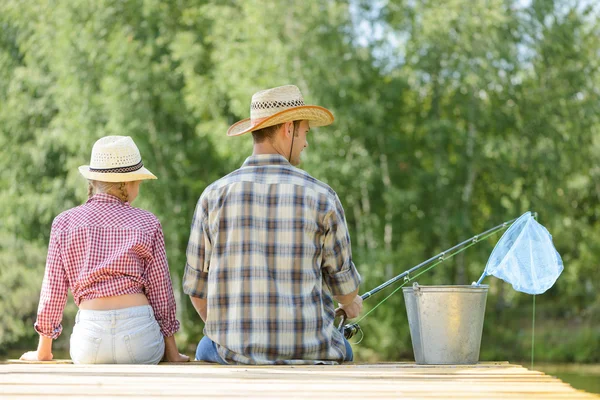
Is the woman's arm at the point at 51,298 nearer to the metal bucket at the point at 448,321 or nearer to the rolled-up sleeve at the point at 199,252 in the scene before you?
the rolled-up sleeve at the point at 199,252

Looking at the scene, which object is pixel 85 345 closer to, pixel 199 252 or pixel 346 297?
pixel 199 252

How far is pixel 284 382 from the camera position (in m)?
2.61

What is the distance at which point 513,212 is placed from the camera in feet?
48.3

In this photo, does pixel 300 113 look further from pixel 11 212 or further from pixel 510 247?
pixel 11 212

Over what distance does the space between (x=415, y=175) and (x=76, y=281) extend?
11.4m

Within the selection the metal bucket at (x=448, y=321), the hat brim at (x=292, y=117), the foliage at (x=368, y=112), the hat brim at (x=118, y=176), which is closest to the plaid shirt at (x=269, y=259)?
the hat brim at (x=292, y=117)

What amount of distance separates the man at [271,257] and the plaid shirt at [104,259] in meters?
0.29

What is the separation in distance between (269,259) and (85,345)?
740 millimetres

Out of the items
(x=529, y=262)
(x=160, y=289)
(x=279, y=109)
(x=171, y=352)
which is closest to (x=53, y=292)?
(x=160, y=289)

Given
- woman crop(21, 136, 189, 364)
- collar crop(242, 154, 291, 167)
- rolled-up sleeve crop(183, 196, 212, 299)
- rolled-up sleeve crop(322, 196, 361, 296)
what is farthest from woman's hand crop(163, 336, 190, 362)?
collar crop(242, 154, 291, 167)

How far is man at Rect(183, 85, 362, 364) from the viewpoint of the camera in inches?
123

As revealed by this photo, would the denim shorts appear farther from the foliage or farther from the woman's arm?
the foliage

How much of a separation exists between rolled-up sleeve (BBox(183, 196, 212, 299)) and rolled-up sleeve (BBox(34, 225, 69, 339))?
0.46 m

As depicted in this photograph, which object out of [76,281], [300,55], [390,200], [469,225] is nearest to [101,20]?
[300,55]
